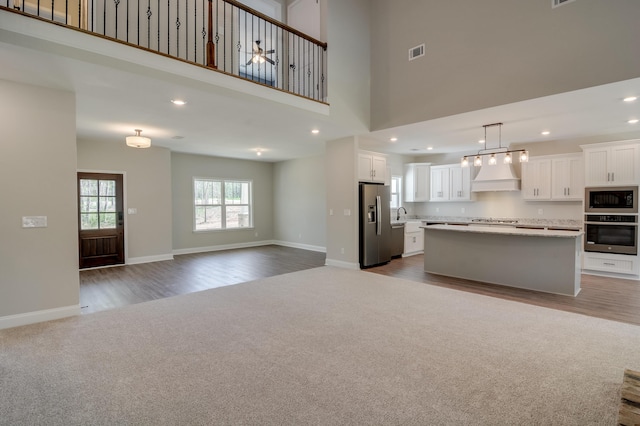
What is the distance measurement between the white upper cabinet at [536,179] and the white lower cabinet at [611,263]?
1.48m

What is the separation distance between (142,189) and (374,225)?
558 centimetres

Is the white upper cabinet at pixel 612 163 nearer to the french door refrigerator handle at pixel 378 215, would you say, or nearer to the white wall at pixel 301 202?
the french door refrigerator handle at pixel 378 215

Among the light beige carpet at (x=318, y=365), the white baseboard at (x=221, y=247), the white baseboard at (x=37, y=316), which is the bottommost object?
the light beige carpet at (x=318, y=365)

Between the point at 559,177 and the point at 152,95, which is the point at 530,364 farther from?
the point at 559,177

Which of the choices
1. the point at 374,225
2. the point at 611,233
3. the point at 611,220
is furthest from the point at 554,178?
the point at 374,225

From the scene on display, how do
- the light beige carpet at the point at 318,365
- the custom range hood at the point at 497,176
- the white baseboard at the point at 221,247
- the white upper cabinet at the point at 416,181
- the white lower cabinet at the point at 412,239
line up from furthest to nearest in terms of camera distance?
the white upper cabinet at the point at 416,181 → the white baseboard at the point at 221,247 → the white lower cabinet at the point at 412,239 → the custom range hood at the point at 497,176 → the light beige carpet at the point at 318,365

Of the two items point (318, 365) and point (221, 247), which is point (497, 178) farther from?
point (221, 247)

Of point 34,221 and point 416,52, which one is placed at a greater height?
point 416,52

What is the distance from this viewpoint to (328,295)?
15.5 ft

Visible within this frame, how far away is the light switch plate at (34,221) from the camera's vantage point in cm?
365

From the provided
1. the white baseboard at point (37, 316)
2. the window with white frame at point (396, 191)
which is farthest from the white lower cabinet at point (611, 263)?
the white baseboard at point (37, 316)

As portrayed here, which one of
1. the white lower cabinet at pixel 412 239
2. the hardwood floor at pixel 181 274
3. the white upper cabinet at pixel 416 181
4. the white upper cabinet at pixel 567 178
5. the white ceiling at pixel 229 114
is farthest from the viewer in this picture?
the white upper cabinet at pixel 416 181

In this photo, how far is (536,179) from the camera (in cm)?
701

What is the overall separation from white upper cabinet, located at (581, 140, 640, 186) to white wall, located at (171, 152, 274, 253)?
27.3ft
